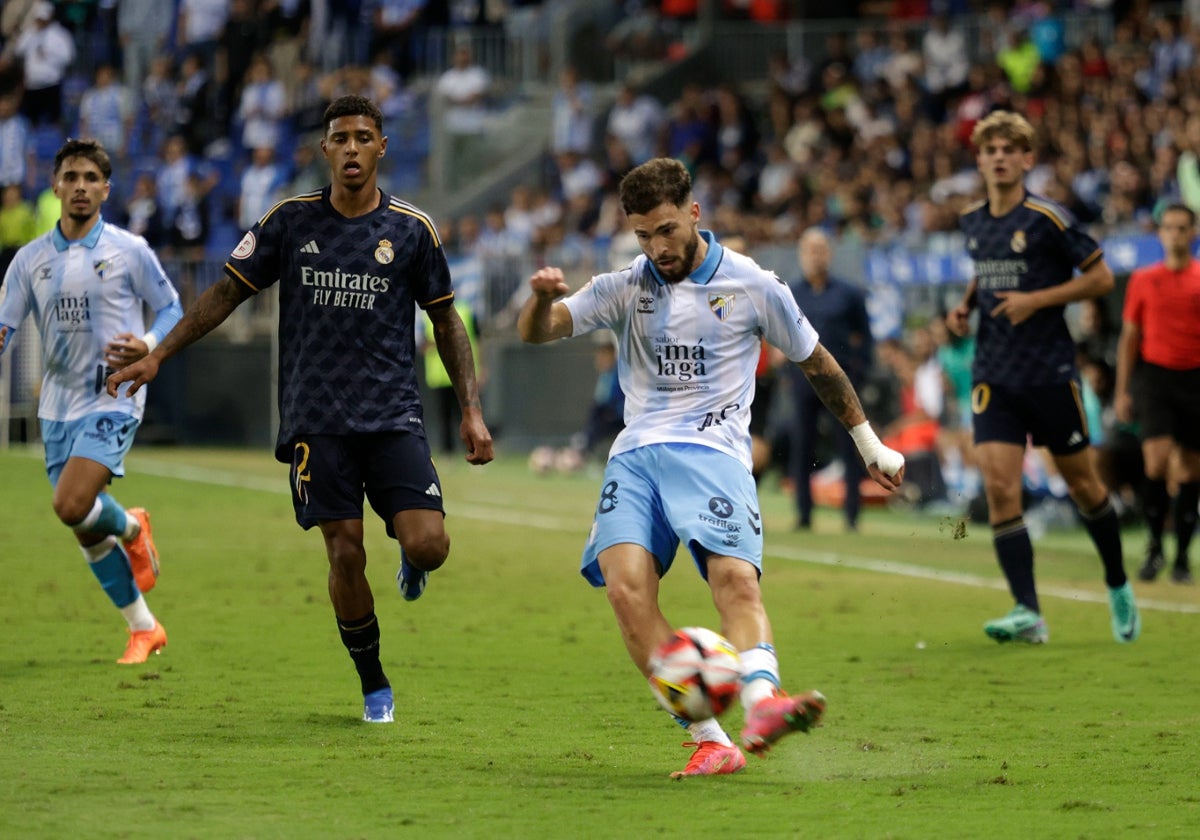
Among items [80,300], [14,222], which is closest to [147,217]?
[14,222]

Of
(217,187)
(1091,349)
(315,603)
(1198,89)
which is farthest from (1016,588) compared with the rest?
(217,187)

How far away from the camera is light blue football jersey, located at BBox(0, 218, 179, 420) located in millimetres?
9430

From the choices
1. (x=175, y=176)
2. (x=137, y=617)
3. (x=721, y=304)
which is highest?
(x=175, y=176)

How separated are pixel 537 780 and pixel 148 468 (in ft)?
51.9

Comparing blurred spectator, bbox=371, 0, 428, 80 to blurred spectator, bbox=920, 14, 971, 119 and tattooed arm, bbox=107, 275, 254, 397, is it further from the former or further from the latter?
tattooed arm, bbox=107, 275, 254, 397

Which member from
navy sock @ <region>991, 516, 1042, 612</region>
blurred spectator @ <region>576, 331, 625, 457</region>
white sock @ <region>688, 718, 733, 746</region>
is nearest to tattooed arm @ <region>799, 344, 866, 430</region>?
white sock @ <region>688, 718, 733, 746</region>

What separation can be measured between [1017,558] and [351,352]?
4.46 meters

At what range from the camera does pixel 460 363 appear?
7.73m

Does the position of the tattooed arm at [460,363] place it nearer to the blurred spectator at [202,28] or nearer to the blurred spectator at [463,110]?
the blurred spectator at [463,110]

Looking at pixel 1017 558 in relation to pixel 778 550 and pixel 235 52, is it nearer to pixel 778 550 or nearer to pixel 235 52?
pixel 778 550

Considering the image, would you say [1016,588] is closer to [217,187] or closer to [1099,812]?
[1099,812]

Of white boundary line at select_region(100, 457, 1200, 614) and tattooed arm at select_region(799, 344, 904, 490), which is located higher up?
tattooed arm at select_region(799, 344, 904, 490)

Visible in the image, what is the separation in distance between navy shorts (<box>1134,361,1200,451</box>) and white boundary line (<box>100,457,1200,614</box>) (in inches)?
48.9

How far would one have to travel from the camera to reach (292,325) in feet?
24.9
